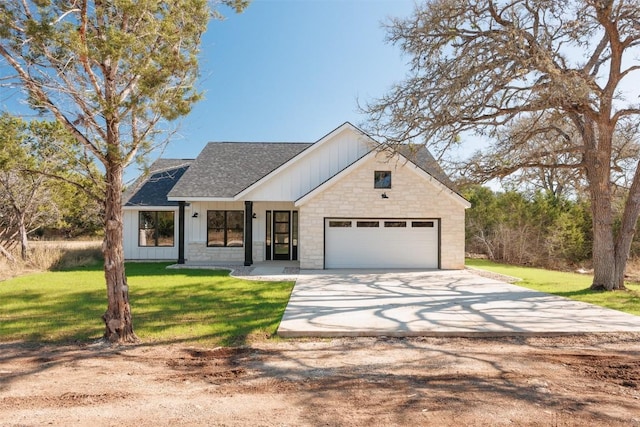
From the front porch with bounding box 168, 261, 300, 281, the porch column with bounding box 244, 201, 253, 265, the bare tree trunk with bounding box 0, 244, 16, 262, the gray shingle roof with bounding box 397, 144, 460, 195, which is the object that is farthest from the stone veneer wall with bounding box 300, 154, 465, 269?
the bare tree trunk with bounding box 0, 244, 16, 262

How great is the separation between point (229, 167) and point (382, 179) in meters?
7.91

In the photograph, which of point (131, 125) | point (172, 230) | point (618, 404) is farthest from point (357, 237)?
point (618, 404)

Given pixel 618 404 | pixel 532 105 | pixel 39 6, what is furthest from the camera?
pixel 532 105

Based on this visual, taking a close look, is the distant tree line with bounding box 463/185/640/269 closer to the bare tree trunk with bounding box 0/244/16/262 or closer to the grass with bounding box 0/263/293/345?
the grass with bounding box 0/263/293/345

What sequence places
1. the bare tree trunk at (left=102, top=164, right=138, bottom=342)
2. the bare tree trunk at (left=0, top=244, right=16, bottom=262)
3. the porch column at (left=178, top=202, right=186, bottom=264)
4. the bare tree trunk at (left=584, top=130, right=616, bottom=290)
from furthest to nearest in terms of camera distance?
the porch column at (left=178, top=202, right=186, bottom=264) < the bare tree trunk at (left=0, top=244, right=16, bottom=262) < the bare tree trunk at (left=584, top=130, right=616, bottom=290) < the bare tree trunk at (left=102, top=164, right=138, bottom=342)

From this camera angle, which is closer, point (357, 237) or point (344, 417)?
point (344, 417)

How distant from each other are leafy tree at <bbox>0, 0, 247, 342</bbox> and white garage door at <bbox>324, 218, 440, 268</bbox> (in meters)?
9.78

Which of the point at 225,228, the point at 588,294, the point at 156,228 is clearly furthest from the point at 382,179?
the point at 156,228

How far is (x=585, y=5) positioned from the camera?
9.62 m

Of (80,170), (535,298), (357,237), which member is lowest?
(535,298)

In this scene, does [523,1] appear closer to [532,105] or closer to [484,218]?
[532,105]

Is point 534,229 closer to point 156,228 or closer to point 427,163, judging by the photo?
point 427,163

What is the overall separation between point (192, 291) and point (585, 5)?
41.0ft

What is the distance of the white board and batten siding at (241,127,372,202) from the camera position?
16.0 metres
